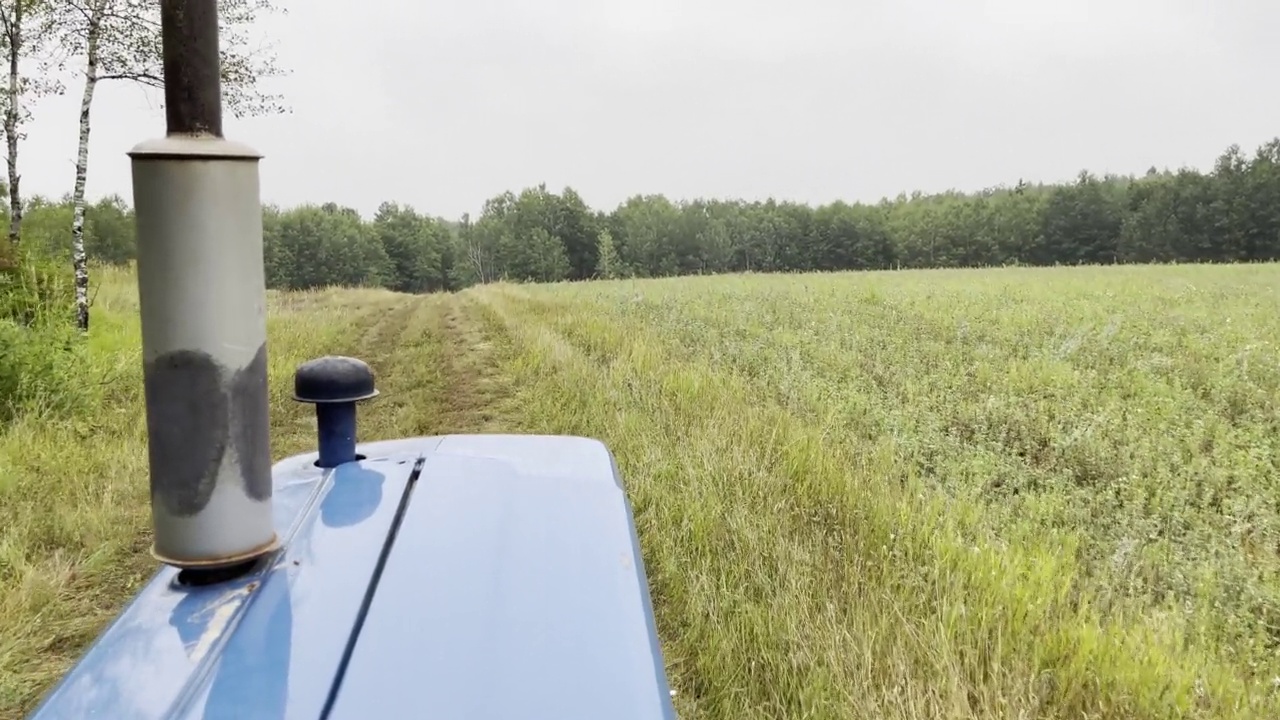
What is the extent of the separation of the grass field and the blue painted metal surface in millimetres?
1076

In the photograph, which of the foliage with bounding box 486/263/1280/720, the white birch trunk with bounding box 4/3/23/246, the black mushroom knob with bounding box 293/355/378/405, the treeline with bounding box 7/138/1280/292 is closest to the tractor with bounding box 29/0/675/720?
the black mushroom knob with bounding box 293/355/378/405

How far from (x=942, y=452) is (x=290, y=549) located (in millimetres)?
3973

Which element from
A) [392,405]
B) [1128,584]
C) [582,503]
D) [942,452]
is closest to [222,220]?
[582,503]

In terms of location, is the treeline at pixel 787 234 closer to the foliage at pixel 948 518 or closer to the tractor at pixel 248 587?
the foliage at pixel 948 518

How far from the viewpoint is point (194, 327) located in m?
0.90

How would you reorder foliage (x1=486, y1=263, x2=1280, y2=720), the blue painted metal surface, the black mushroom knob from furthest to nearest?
foliage (x1=486, y1=263, x2=1280, y2=720), the black mushroom knob, the blue painted metal surface

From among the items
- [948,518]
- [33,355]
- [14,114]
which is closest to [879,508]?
[948,518]

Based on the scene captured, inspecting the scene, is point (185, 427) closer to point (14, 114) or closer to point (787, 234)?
point (14, 114)

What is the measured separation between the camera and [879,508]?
9.78ft

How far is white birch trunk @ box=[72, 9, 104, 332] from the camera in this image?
871 cm

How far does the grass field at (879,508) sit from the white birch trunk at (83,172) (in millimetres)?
1265

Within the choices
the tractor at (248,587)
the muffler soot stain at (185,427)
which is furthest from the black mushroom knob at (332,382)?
the muffler soot stain at (185,427)

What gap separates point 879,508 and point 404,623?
2417 millimetres

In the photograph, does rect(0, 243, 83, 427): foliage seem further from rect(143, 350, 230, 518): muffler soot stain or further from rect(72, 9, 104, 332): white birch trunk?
rect(143, 350, 230, 518): muffler soot stain
